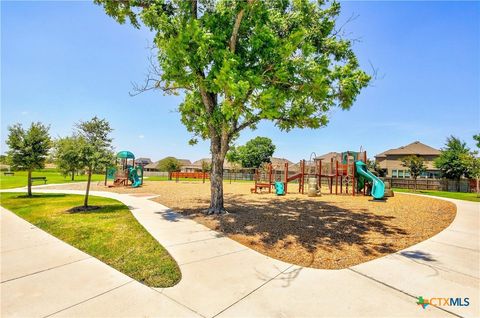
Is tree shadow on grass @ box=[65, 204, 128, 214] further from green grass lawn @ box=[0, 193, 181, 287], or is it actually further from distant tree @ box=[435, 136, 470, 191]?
distant tree @ box=[435, 136, 470, 191]

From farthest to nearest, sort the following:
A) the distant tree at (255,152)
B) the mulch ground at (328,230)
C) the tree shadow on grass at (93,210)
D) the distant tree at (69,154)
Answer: the distant tree at (255,152) → the tree shadow on grass at (93,210) → the distant tree at (69,154) → the mulch ground at (328,230)

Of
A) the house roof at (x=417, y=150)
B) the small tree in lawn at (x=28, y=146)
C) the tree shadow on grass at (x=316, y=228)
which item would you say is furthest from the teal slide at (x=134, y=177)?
the house roof at (x=417, y=150)

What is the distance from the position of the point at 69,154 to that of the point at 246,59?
25.8ft

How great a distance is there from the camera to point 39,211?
9.65 metres

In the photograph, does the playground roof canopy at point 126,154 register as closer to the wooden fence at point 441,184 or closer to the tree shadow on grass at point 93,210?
the tree shadow on grass at point 93,210

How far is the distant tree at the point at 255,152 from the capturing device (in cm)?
6969

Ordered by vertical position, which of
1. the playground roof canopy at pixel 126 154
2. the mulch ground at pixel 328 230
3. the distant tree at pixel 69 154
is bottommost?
the mulch ground at pixel 328 230

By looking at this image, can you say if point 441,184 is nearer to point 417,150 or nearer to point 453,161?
point 453,161

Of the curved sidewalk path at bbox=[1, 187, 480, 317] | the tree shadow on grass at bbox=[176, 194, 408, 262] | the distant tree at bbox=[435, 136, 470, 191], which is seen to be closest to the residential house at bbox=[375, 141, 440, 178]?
the distant tree at bbox=[435, 136, 470, 191]

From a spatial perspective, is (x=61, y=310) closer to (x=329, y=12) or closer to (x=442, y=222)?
(x=442, y=222)

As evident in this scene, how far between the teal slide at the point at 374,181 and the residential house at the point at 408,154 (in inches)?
1129

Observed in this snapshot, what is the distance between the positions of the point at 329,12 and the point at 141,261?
470 inches

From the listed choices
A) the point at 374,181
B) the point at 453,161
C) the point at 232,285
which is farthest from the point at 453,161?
the point at 232,285

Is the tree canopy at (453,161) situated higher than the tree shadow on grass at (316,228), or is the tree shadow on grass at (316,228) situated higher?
the tree canopy at (453,161)
